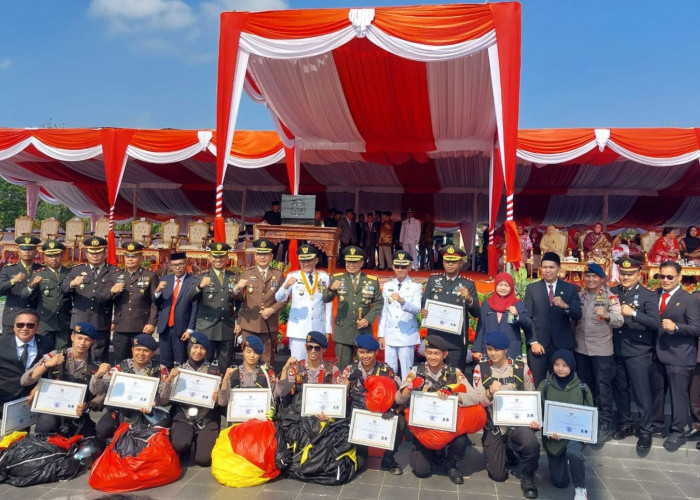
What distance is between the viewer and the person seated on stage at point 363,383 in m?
3.55

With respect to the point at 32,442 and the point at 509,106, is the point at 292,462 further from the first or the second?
the point at 509,106

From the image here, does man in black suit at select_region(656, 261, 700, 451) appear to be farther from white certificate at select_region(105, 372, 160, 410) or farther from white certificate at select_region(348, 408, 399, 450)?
white certificate at select_region(105, 372, 160, 410)

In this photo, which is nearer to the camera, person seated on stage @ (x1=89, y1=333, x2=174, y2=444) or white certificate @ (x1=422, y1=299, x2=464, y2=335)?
person seated on stage @ (x1=89, y1=333, x2=174, y2=444)

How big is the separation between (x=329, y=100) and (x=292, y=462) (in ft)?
17.8

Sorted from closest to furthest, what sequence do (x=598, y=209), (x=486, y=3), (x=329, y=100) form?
1. (x=486, y=3)
2. (x=329, y=100)
3. (x=598, y=209)

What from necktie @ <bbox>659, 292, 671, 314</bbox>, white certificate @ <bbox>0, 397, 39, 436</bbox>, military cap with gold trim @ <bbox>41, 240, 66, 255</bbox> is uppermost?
military cap with gold trim @ <bbox>41, 240, 66, 255</bbox>

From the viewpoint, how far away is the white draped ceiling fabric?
5434 mm

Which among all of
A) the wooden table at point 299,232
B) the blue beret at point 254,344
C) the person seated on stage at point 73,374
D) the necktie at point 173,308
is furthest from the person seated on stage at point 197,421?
the wooden table at point 299,232

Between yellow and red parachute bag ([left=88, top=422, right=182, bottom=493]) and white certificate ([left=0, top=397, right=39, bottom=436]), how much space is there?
681mm

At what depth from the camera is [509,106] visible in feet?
17.9

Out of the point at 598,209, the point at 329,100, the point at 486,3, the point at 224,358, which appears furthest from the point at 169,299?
the point at 598,209

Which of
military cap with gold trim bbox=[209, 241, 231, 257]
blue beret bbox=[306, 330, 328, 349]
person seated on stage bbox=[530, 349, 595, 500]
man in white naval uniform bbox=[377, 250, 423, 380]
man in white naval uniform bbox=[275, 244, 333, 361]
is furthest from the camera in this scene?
military cap with gold trim bbox=[209, 241, 231, 257]

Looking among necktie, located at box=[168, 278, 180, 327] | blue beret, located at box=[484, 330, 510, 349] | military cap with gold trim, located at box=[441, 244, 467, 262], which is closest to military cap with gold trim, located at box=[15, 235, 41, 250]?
necktie, located at box=[168, 278, 180, 327]

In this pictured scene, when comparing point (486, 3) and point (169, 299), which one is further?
point (486, 3)
